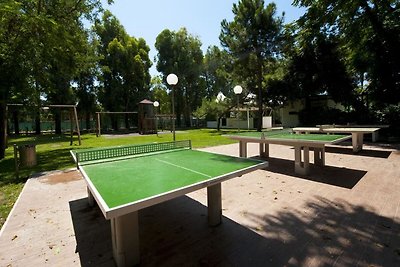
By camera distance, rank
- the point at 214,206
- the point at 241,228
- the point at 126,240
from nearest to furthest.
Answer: the point at 126,240, the point at 241,228, the point at 214,206

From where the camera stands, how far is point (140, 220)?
388cm

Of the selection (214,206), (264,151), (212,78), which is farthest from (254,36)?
(212,78)

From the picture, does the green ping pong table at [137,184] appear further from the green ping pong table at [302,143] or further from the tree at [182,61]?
the tree at [182,61]

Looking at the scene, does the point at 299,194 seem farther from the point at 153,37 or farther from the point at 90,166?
the point at 153,37

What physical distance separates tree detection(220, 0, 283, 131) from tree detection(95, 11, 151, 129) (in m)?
15.4

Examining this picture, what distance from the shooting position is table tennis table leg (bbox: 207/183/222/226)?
362cm

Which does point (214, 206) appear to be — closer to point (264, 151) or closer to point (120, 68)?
point (264, 151)

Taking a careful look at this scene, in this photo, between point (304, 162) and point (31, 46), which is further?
point (31, 46)

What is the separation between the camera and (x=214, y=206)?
3.65m

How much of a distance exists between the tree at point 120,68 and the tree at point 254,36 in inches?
605

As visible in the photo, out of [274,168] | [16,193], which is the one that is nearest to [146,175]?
[16,193]

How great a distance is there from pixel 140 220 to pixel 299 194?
3.28m

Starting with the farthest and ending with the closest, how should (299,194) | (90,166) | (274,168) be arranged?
(274,168)
(299,194)
(90,166)

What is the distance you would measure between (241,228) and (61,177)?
5.87 metres
